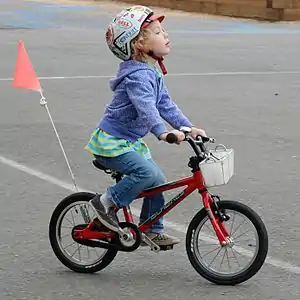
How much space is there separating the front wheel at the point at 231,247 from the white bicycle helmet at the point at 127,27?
3.20 ft

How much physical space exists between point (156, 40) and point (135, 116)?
1.46 feet

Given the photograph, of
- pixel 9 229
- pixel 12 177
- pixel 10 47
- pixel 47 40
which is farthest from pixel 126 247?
pixel 47 40

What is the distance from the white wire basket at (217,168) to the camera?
486 cm

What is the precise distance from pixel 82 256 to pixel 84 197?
38 centimetres

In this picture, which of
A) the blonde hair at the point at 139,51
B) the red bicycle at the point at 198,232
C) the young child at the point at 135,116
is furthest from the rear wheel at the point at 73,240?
the blonde hair at the point at 139,51

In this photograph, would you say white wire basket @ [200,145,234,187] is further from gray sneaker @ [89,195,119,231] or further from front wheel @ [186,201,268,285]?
gray sneaker @ [89,195,119,231]

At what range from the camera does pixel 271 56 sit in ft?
56.0

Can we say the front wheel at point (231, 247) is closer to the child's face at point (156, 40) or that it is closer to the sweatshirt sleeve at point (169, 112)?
the sweatshirt sleeve at point (169, 112)

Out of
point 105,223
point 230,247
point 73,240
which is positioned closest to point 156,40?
point 105,223

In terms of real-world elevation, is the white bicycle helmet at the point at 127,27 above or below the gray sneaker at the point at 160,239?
above

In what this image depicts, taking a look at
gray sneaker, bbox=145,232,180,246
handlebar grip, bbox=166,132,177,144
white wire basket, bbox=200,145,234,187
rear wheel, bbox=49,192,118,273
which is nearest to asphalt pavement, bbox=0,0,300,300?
rear wheel, bbox=49,192,118,273

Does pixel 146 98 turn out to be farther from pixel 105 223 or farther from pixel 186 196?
pixel 105 223

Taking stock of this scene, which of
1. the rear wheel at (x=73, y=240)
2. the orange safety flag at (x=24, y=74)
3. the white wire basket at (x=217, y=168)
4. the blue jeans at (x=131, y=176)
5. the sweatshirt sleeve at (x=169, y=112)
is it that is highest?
the orange safety flag at (x=24, y=74)

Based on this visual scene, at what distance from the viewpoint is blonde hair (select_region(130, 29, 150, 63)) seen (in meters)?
4.95
